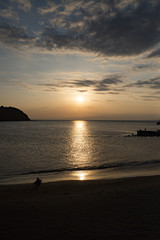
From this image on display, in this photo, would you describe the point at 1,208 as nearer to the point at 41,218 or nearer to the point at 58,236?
the point at 41,218

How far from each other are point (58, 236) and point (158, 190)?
7.79 metres

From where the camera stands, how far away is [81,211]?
8.55 metres

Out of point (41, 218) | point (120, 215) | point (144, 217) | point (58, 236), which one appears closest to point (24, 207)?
point (41, 218)

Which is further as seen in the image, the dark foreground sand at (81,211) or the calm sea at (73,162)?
the calm sea at (73,162)

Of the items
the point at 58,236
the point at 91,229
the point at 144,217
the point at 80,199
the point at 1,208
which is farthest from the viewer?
the point at 80,199

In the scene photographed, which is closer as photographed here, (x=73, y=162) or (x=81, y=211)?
(x=81, y=211)

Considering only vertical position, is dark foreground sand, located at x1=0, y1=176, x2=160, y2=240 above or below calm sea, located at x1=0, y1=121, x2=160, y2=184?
above

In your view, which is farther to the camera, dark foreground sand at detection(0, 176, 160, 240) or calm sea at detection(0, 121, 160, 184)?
calm sea at detection(0, 121, 160, 184)

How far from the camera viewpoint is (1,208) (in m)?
8.87

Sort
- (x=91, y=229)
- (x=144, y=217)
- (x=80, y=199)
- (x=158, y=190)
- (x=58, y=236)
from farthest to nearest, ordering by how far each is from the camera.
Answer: (x=158, y=190) → (x=80, y=199) → (x=144, y=217) → (x=91, y=229) → (x=58, y=236)

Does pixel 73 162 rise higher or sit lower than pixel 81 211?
lower

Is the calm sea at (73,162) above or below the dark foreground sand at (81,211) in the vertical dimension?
below

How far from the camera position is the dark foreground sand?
6.55m

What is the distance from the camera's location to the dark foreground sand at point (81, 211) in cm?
655
